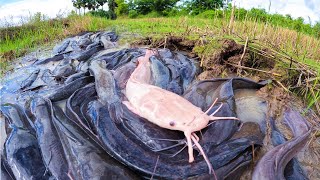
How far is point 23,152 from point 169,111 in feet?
3.85

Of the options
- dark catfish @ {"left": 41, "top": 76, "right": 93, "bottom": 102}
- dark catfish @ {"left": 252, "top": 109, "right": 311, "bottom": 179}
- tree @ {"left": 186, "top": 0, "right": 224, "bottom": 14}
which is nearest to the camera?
dark catfish @ {"left": 252, "top": 109, "right": 311, "bottom": 179}

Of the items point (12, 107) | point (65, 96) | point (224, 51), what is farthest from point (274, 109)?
point (12, 107)

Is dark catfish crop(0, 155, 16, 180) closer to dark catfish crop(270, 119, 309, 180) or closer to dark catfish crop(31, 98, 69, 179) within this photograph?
dark catfish crop(31, 98, 69, 179)

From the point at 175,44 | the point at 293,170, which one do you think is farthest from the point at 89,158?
the point at 175,44

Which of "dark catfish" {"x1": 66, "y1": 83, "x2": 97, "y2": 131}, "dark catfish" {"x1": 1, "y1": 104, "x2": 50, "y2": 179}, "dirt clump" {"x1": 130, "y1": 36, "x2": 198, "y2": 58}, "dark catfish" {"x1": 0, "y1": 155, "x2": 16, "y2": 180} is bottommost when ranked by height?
"dark catfish" {"x1": 0, "y1": 155, "x2": 16, "y2": 180}

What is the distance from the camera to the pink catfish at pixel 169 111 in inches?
84.0

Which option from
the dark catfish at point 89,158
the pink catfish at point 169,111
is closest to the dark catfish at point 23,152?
the dark catfish at point 89,158

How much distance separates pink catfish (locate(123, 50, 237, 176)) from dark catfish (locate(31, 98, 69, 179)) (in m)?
0.64

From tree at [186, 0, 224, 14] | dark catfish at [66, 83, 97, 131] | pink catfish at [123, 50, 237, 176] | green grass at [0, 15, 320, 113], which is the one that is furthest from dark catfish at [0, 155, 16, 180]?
tree at [186, 0, 224, 14]

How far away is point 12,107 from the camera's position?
3.02 meters

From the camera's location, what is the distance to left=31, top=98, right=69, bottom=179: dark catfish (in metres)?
2.12

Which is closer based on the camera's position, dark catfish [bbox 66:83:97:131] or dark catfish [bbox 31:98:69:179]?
dark catfish [bbox 31:98:69:179]

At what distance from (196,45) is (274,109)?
1787 mm

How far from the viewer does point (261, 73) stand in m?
3.80
